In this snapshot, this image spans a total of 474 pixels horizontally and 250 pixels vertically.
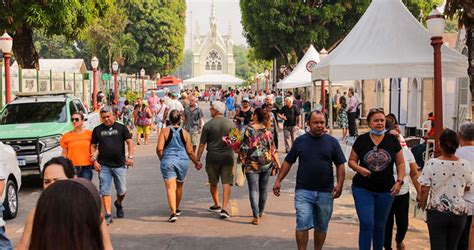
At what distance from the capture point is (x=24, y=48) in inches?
792

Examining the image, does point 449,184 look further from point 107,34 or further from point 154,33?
point 154,33

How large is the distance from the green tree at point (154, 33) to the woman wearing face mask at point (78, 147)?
187 feet

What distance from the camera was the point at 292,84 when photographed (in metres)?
25.3

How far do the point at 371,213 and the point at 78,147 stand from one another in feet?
14.4

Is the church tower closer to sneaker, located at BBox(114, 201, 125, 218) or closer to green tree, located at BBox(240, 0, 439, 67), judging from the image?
green tree, located at BBox(240, 0, 439, 67)

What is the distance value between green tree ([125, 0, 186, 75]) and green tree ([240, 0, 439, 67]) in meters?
30.0

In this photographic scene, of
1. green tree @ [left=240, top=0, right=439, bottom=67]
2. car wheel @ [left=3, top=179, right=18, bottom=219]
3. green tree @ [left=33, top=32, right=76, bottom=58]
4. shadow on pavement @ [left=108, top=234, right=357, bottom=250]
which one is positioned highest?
green tree @ [left=33, top=32, right=76, bottom=58]

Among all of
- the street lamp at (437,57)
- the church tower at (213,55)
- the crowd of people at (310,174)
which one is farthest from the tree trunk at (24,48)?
the church tower at (213,55)


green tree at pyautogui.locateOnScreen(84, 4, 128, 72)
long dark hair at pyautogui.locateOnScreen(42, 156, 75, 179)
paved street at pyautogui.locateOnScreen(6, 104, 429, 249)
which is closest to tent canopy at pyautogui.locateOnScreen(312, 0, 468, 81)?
paved street at pyautogui.locateOnScreen(6, 104, 429, 249)

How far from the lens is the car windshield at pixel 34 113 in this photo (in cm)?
1334

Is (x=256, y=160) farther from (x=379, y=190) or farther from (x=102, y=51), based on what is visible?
(x=102, y=51)

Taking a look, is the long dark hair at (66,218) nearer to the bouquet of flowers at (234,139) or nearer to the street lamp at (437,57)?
the bouquet of flowers at (234,139)

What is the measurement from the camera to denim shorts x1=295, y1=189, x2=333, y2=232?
6.50 meters

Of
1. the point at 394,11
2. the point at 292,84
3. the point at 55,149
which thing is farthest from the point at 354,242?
the point at 292,84
